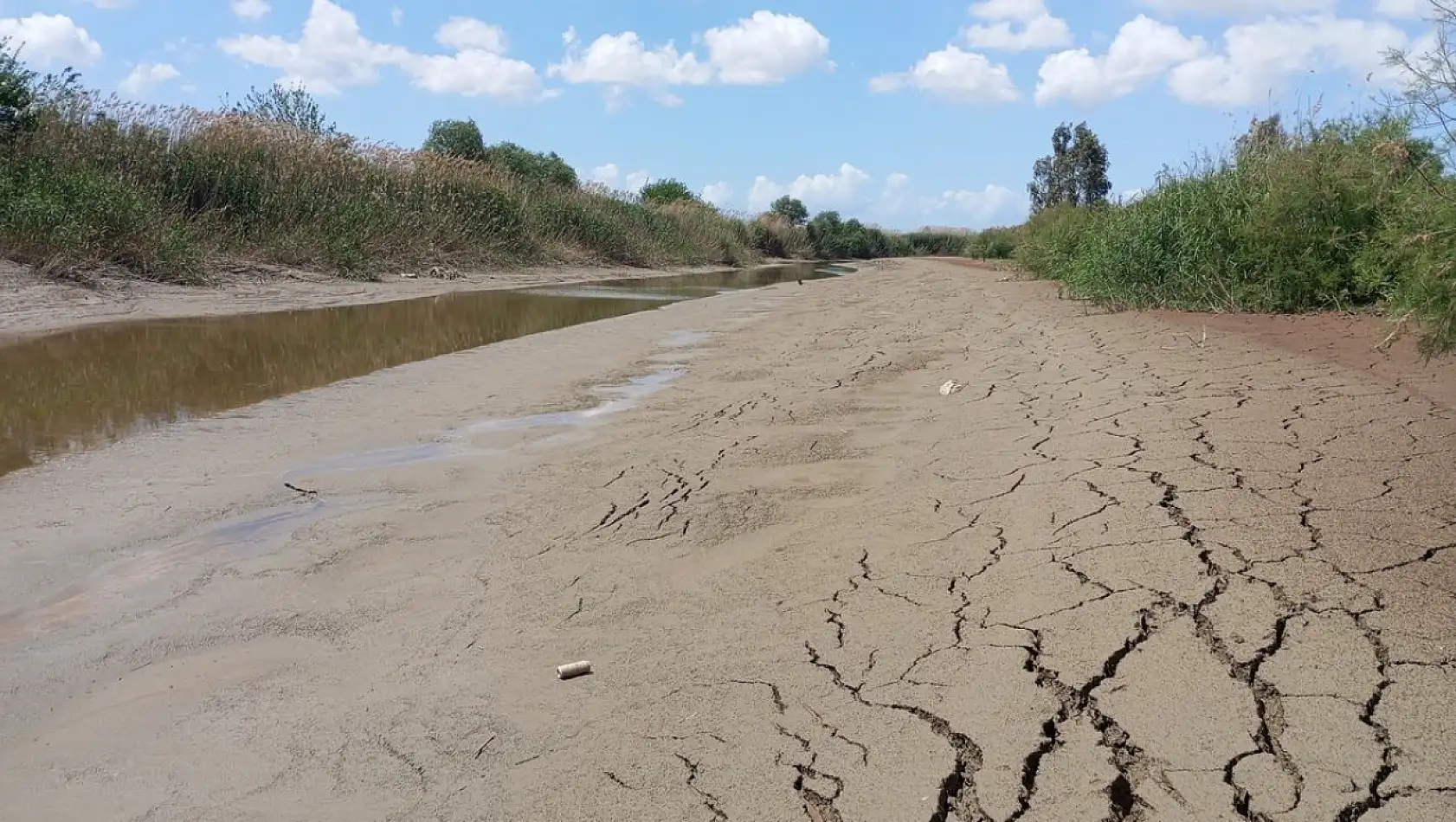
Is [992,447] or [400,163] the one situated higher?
[400,163]

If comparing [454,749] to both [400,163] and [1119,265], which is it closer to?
[1119,265]

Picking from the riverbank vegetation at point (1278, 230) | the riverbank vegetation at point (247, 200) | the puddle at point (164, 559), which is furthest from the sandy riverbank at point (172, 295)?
the riverbank vegetation at point (1278, 230)

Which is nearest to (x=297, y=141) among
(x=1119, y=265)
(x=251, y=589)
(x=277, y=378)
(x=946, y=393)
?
(x=277, y=378)

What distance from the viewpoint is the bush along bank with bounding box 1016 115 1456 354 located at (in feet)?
26.2

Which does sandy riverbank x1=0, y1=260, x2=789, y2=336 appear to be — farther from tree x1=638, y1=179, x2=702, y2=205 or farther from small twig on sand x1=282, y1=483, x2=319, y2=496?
tree x1=638, y1=179, x2=702, y2=205

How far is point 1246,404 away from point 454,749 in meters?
4.53

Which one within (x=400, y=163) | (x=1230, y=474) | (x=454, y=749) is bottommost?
(x=454, y=749)

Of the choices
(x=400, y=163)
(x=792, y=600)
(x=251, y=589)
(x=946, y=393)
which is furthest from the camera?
(x=400, y=163)

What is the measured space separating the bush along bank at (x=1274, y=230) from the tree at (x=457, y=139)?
22.9m

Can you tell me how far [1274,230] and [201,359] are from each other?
9.46m

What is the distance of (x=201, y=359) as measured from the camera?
360 inches

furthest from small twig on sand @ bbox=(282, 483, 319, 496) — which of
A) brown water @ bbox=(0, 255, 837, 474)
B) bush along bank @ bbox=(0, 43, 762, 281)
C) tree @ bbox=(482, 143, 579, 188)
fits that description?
tree @ bbox=(482, 143, 579, 188)

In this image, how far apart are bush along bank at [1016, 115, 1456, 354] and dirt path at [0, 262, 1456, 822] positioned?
2369 mm

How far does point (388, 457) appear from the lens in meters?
5.90
